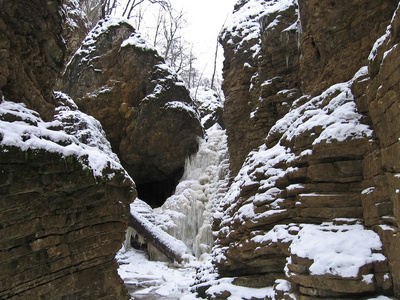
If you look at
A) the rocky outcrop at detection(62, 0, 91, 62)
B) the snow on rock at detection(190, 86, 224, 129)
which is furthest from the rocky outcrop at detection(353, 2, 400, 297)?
the rocky outcrop at detection(62, 0, 91, 62)

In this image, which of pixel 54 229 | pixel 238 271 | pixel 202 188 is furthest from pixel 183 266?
pixel 54 229

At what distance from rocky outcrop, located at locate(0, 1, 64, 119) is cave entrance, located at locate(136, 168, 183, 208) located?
12.2 meters

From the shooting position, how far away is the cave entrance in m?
19.2

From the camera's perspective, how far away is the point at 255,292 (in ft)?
19.4

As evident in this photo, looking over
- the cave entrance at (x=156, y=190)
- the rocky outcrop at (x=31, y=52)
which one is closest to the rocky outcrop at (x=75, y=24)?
the cave entrance at (x=156, y=190)

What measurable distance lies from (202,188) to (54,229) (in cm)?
995

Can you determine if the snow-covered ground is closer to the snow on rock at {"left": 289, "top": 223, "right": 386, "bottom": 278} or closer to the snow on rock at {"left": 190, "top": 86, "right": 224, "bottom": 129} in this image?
the snow on rock at {"left": 289, "top": 223, "right": 386, "bottom": 278}

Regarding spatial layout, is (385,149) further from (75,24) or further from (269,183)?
(75,24)

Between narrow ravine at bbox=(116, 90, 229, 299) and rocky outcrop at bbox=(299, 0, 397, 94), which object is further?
narrow ravine at bbox=(116, 90, 229, 299)

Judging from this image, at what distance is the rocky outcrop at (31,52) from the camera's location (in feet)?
19.8

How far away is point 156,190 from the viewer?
20.2 m

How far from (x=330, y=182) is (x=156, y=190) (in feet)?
52.1

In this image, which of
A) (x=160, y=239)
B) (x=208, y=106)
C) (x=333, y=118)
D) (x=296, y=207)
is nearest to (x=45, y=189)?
(x=296, y=207)

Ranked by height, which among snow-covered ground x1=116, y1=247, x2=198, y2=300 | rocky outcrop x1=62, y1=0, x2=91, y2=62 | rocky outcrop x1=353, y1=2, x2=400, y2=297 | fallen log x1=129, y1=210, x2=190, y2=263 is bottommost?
snow-covered ground x1=116, y1=247, x2=198, y2=300
